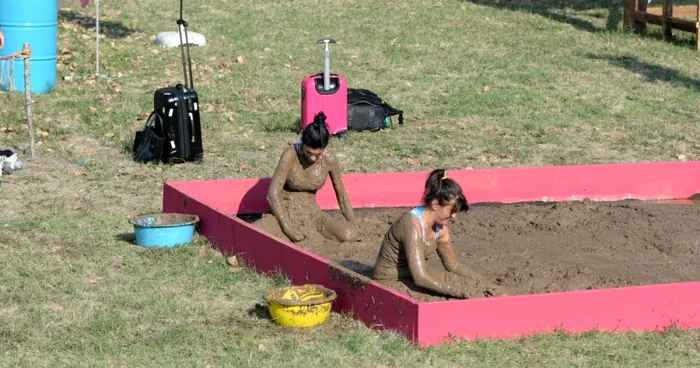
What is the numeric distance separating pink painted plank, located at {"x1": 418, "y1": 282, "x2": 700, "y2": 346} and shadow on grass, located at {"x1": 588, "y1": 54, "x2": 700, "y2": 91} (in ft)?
30.2

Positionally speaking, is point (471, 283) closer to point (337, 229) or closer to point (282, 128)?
point (337, 229)

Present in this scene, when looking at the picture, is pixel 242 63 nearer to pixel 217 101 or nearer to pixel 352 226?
pixel 217 101

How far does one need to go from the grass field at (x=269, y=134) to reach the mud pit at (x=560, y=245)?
0.93m

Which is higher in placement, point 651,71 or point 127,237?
point 651,71

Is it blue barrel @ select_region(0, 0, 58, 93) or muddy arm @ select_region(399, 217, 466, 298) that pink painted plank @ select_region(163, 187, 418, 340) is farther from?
blue barrel @ select_region(0, 0, 58, 93)

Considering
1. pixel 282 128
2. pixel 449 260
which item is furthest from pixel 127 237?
pixel 282 128

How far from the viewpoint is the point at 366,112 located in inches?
500

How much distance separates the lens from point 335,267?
6855 millimetres

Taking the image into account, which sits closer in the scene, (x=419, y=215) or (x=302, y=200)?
(x=419, y=215)

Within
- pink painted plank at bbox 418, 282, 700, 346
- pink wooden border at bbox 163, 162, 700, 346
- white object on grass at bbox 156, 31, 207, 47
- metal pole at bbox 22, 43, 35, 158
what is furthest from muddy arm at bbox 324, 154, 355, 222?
white object on grass at bbox 156, 31, 207, 47

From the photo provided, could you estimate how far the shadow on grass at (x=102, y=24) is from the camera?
17.0 m

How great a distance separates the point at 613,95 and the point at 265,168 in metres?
5.39

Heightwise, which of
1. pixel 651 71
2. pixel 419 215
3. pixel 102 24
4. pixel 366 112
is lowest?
pixel 419 215

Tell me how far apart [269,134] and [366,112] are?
3.46 ft
